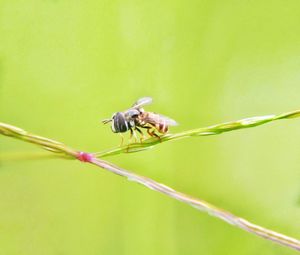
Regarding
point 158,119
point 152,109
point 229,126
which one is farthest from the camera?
point 152,109

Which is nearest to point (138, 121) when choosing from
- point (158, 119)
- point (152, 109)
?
point (158, 119)

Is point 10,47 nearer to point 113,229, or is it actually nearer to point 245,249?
point 113,229

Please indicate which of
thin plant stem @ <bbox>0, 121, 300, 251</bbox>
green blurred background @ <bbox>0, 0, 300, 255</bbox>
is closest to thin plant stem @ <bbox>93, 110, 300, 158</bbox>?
thin plant stem @ <bbox>0, 121, 300, 251</bbox>

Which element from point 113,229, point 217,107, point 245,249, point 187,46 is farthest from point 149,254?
point 187,46

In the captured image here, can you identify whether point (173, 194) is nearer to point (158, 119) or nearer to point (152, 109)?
point (158, 119)

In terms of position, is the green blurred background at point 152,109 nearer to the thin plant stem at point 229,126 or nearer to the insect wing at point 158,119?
the insect wing at point 158,119

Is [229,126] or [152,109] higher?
[152,109]
